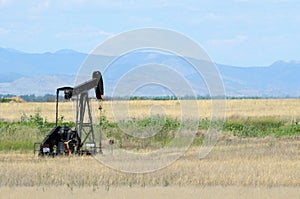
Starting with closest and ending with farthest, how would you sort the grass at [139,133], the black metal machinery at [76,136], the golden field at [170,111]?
the black metal machinery at [76,136], the grass at [139,133], the golden field at [170,111]

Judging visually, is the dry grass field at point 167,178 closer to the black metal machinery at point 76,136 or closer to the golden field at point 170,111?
the black metal machinery at point 76,136

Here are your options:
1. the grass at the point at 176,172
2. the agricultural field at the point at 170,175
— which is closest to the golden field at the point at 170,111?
the agricultural field at the point at 170,175

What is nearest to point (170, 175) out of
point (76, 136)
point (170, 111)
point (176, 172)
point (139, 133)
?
point (176, 172)

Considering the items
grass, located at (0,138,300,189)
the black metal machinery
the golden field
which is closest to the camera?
grass, located at (0,138,300,189)

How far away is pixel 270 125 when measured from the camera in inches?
1773

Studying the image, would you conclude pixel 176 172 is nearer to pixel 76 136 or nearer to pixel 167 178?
pixel 167 178

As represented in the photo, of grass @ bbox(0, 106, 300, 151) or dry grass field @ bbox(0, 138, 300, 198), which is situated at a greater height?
grass @ bbox(0, 106, 300, 151)

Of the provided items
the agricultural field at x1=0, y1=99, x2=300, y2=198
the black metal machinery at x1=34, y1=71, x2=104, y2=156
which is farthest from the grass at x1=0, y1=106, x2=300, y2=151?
the black metal machinery at x1=34, y1=71, x2=104, y2=156

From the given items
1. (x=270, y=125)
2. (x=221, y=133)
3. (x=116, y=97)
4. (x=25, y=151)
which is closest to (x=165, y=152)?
(x=116, y=97)

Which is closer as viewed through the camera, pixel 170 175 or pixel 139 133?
pixel 170 175

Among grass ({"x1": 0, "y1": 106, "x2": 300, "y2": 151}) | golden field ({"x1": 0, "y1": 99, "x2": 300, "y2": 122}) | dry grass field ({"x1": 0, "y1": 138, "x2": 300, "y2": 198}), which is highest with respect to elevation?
golden field ({"x1": 0, "y1": 99, "x2": 300, "y2": 122})

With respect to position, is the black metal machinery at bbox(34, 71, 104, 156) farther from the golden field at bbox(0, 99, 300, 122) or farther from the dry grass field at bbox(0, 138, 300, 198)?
the golden field at bbox(0, 99, 300, 122)

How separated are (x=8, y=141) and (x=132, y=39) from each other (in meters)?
11.7

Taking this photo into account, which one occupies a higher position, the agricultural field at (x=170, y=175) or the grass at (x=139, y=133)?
the grass at (x=139, y=133)
